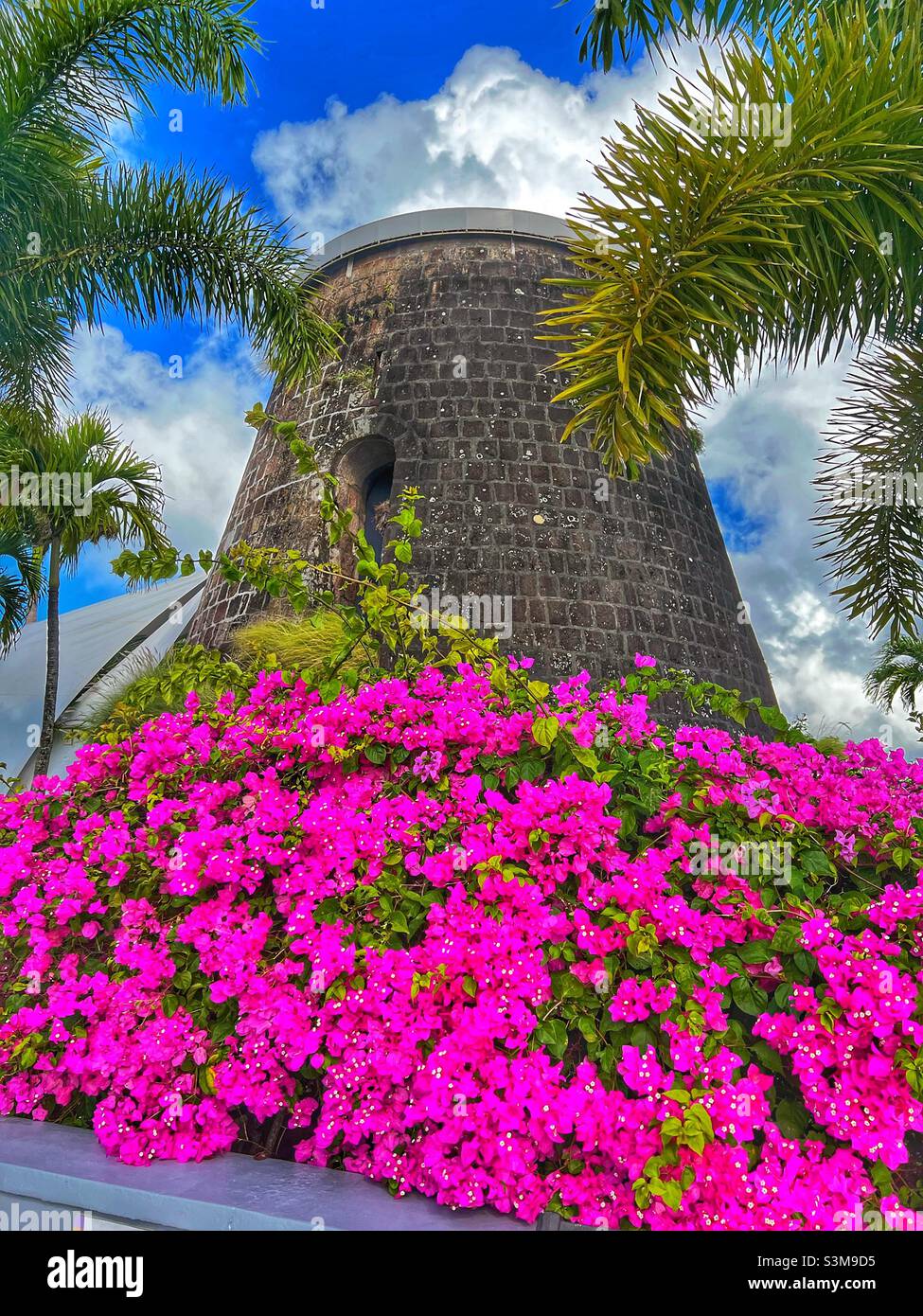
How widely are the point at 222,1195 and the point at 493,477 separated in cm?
639

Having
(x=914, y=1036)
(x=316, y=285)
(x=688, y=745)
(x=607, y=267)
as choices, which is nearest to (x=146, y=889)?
(x=688, y=745)

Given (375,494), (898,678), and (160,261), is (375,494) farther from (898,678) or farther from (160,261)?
(898,678)

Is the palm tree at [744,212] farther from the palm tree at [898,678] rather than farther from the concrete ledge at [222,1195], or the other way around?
the palm tree at [898,678]

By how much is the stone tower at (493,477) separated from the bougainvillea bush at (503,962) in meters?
4.30

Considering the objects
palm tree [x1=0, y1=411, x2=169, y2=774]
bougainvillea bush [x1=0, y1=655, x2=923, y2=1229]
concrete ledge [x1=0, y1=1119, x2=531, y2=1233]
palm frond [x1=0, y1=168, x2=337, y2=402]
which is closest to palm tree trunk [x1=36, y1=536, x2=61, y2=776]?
palm tree [x1=0, y1=411, x2=169, y2=774]

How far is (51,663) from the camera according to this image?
28.4 feet

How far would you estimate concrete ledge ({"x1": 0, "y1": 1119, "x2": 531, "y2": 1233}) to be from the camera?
1771mm

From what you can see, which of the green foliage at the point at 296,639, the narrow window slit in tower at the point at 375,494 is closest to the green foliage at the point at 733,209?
the green foliage at the point at 296,639

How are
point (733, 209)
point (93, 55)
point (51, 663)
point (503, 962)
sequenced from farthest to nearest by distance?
1. point (51, 663)
2. point (93, 55)
3. point (733, 209)
4. point (503, 962)

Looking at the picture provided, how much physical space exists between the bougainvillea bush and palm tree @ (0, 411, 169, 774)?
6.40m

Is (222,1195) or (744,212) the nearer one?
(222,1195)

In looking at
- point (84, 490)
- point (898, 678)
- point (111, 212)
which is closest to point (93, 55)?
point (111, 212)

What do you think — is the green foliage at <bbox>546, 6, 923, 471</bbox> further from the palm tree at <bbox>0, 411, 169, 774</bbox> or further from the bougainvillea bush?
the palm tree at <bbox>0, 411, 169, 774</bbox>
